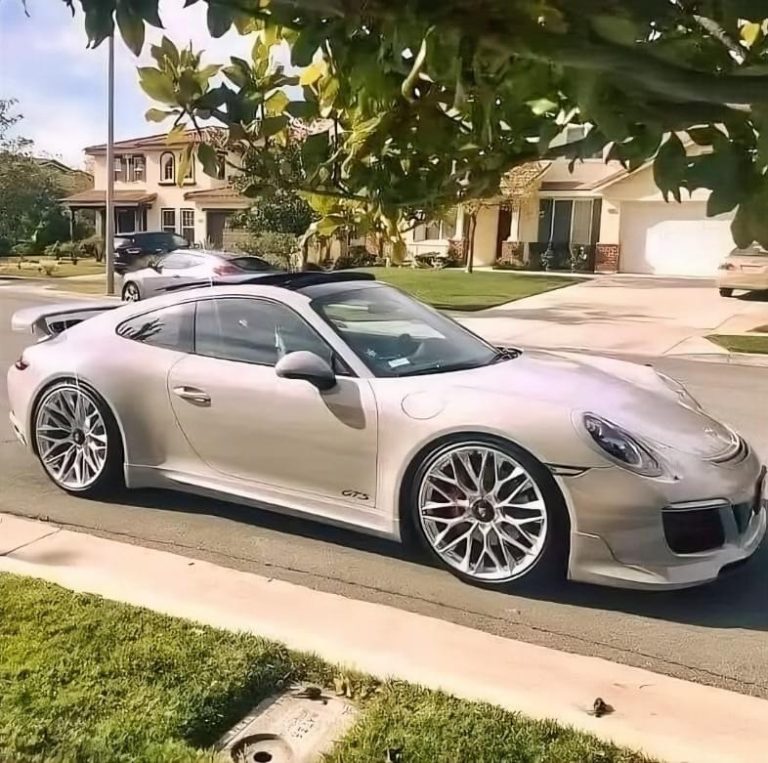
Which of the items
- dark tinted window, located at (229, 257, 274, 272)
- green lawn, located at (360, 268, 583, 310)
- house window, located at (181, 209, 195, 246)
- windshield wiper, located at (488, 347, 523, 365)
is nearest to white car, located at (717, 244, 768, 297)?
green lawn, located at (360, 268, 583, 310)

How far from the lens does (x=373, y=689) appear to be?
2.99 metres

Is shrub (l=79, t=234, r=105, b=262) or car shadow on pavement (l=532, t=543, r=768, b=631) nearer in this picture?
car shadow on pavement (l=532, t=543, r=768, b=631)

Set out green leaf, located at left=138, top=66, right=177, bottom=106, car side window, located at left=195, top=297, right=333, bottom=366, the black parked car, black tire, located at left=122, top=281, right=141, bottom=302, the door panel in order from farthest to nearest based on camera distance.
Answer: the black parked car < black tire, located at left=122, top=281, right=141, bottom=302 < car side window, located at left=195, top=297, right=333, bottom=366 < the door panel < green leaf, located at left=138, top=66, right=177, bottom=106

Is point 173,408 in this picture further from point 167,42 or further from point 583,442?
point 167,42

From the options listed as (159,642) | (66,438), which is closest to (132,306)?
(66,438)

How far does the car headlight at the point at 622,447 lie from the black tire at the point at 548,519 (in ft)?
0.88

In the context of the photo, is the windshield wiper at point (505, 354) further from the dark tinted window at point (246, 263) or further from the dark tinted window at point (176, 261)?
the dark tinted window at point (176, 261)

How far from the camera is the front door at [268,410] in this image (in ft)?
14.2

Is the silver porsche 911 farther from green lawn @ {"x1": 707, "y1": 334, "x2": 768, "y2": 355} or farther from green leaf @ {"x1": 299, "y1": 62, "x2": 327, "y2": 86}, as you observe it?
green lawn @ {"x1": 707, "y1": 334, "x2": 768, "y2": 355}

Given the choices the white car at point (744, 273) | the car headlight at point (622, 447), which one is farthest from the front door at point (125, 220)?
the car headlight at point (622, 447)

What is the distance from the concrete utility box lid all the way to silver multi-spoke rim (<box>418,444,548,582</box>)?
1.26m

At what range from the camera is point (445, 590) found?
4.04 meters

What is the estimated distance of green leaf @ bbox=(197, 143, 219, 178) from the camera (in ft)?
7.84

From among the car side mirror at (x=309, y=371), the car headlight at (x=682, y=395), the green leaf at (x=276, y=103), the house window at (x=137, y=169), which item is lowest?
the car headlight at (x=682, y=395)
